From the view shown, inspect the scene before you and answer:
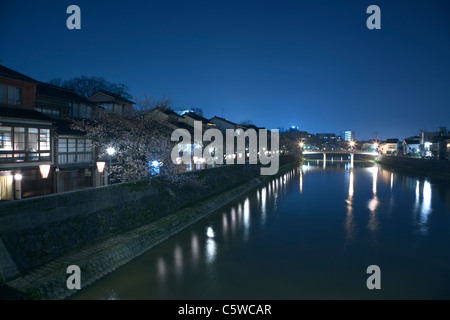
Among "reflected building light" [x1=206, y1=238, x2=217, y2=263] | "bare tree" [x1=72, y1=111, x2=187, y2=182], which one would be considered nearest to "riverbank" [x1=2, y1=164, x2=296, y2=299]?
"reflected building light" [x1=206, y1=238, x2=217, y2=263]

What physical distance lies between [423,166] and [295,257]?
153 feet

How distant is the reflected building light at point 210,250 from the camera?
1270cm

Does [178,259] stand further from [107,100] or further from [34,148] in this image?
[107,100]

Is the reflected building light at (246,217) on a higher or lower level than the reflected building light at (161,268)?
Result: higher

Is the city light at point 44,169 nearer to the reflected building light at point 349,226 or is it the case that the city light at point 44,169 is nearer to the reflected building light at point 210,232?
the reflected building light at point 210,232

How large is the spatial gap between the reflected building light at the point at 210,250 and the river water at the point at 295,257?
0.05 m

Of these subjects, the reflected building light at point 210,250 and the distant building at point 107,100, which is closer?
the reflected building light at point 210,250

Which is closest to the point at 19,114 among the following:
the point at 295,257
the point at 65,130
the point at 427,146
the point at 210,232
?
the point at 65,130

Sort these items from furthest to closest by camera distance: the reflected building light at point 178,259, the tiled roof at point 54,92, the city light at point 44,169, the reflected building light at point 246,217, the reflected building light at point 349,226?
the tiled roof at point 54,92, the reflected building light at point 246,217, the reflected building light at point 349,226, the city light at point 44,169, the reflected building light at point 178,259

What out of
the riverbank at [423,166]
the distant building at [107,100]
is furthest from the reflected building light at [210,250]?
the riverbank at [423,166]

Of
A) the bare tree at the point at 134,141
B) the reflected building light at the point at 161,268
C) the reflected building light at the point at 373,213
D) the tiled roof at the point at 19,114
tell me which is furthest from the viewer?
the reflected building light at the point at 373,213
